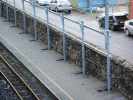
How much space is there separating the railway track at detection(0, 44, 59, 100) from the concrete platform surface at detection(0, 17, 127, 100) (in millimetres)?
241

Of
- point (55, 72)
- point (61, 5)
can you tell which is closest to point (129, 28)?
point (55, 72)

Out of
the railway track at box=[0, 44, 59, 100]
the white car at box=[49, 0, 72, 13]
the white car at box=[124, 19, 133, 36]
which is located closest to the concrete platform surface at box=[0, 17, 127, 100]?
the railway track at box=[0, 44, 59, 100]

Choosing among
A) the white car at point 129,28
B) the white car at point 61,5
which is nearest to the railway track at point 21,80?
the white car at point 129,28

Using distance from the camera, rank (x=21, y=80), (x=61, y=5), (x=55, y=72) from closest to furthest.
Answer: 1. (x=21, y=80)
2. (x=55, y=72)
3. (x=61, y=5)

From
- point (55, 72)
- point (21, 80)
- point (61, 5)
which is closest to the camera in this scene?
point (21, 80)

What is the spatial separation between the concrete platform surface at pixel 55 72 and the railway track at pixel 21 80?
9.5 inches

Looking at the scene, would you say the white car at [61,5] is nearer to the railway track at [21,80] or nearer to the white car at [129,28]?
the white car at [129,28]

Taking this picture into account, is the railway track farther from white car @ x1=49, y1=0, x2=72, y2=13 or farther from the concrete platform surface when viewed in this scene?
white car @ x1=49, y1=0, x2=72, y2=13

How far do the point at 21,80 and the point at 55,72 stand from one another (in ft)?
5.83

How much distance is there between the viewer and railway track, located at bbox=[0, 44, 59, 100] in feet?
40.5

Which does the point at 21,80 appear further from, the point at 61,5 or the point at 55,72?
the point at 61,5

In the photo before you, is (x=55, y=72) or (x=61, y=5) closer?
(x=55, y=72)

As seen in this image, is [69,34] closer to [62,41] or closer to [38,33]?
[62,41]

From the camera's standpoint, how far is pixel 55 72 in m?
14.8
